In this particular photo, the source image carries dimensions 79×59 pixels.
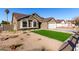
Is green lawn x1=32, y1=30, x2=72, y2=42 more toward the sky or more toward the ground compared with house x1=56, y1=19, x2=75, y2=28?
more toward the ground

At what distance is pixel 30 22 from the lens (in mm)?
3615

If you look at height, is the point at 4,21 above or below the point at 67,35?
above

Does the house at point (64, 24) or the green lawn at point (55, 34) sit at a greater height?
the house at point (64, 24)

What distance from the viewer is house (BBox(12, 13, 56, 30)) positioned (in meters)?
3.53

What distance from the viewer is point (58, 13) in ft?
11.4

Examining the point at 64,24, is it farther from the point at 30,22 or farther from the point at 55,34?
the point at 30,22

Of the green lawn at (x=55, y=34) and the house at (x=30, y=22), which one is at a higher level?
the house at (x=30, y=22)

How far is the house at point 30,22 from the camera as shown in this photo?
3533 millimetres

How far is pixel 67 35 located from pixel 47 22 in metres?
0.47
